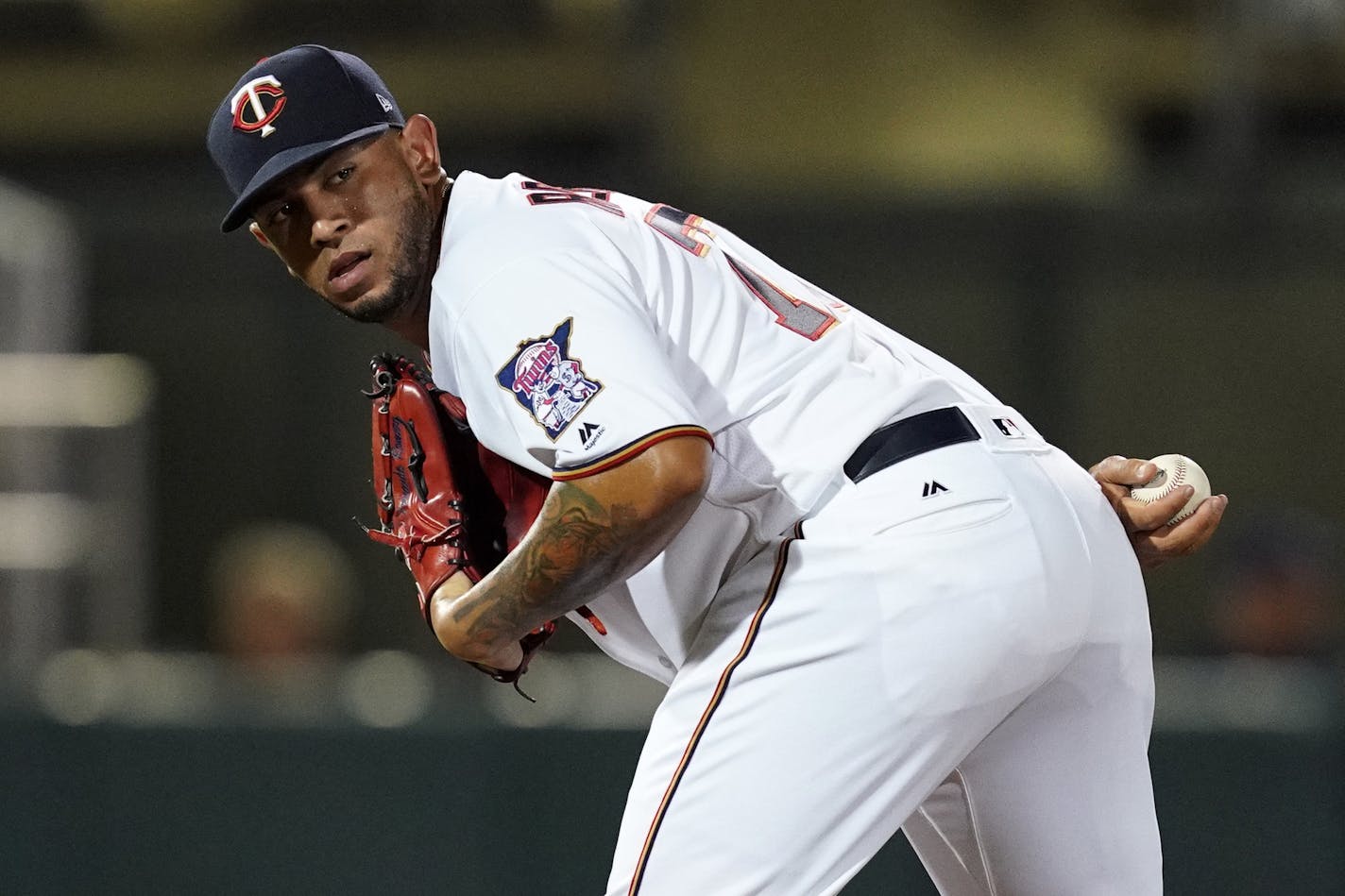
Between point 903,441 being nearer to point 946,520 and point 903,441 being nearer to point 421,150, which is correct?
point 946,520

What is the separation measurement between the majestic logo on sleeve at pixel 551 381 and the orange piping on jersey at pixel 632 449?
0.17 ft

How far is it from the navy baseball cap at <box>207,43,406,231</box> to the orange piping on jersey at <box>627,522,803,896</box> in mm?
719

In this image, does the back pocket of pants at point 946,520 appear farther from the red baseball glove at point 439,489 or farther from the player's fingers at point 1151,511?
the red baseball glove at point 439,489

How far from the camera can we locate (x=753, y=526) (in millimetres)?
2184

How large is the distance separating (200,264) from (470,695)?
3.92 m

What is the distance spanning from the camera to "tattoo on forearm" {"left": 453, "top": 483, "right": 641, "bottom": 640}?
1.93m

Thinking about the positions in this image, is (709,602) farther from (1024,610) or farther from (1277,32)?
(1277,32)

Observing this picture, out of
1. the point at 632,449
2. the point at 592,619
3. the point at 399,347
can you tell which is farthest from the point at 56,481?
the point at 632,449

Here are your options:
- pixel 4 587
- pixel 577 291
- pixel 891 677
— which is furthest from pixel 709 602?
pixel 4 587

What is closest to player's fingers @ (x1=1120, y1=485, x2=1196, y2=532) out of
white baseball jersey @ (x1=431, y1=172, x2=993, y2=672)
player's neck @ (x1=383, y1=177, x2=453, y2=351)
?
white baseball jersey @ (x1=431, y1=172, x2=993, y2=672)

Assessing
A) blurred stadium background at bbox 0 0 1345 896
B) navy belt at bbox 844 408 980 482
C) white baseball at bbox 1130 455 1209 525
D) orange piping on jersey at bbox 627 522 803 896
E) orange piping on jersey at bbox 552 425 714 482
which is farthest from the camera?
blurred stadium background at bbox 0 0 1345 896

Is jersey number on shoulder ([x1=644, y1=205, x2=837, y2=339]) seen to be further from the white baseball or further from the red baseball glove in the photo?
the white baseball

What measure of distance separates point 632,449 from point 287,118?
63 centimetres

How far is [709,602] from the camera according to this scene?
2225 mm
